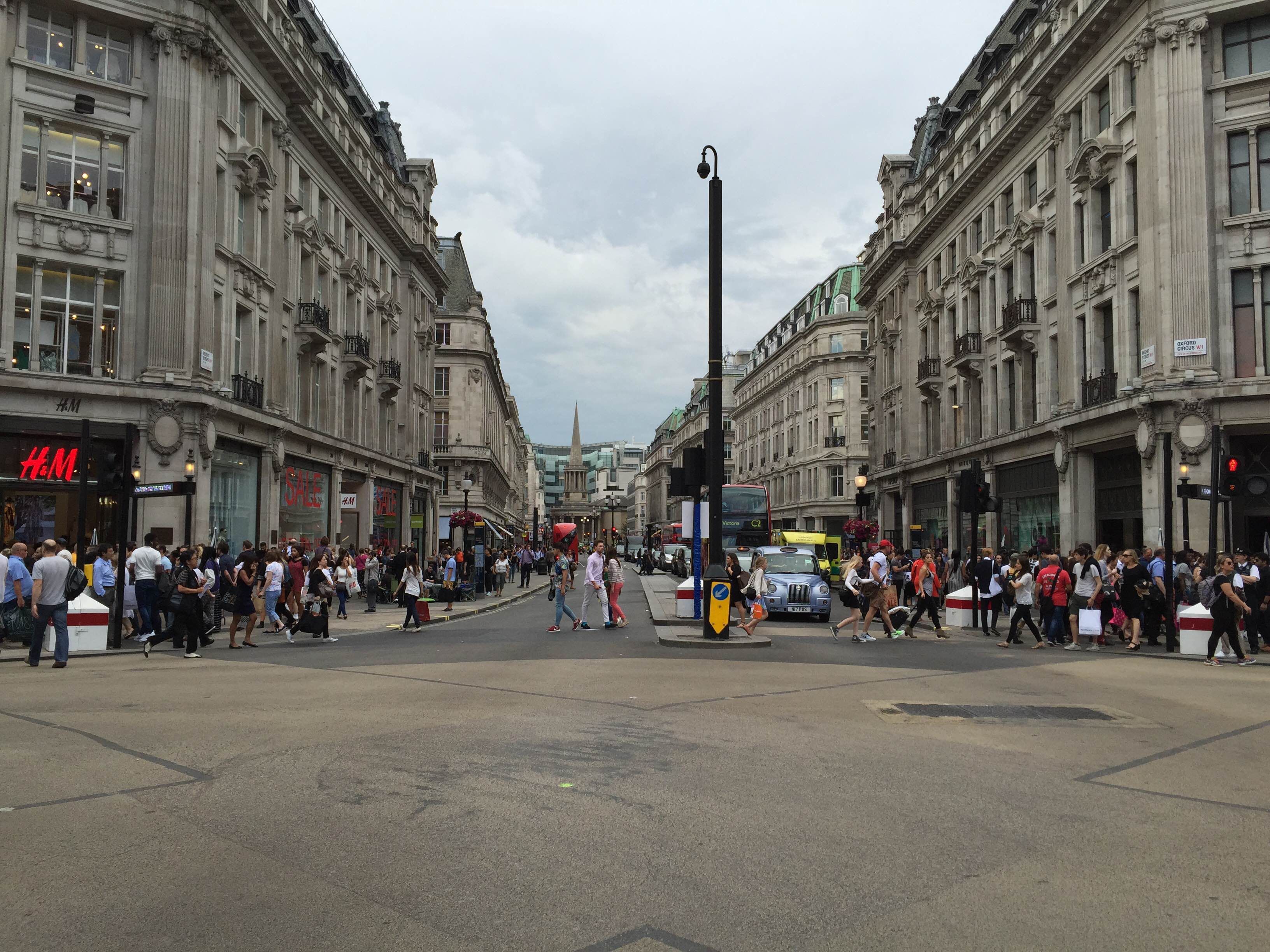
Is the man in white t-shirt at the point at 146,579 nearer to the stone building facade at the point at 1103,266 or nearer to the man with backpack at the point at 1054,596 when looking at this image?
→ the man with backpack at the point at 1054,596

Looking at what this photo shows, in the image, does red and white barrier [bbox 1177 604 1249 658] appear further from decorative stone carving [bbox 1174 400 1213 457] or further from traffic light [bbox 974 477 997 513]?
decorative stone carving [bbox 1174 400 1213 457]

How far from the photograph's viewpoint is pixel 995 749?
839cm

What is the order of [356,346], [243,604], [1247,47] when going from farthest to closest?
[356,346] < [1247,47] < [243,604]

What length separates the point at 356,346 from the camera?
42.4 m

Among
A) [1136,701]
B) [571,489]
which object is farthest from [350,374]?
[571,489]

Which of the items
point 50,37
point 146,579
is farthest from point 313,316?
point 146,579

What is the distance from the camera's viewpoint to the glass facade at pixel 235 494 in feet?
95.0

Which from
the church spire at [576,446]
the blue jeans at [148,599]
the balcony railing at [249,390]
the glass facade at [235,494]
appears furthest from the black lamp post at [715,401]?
the church spire at [576,446]

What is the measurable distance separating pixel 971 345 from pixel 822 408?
37380 millimetres

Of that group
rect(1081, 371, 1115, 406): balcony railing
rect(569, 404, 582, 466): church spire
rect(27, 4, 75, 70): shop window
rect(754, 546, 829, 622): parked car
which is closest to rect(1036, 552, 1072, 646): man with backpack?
rect(754, 546, 829, 622): parked car

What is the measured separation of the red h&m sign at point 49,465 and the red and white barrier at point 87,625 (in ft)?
34.3

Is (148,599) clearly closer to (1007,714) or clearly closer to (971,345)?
(1007,714)

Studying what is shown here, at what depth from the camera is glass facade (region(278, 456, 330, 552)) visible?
3441 centimetres

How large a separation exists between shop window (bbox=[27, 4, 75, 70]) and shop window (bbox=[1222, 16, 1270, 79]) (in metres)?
29.7
